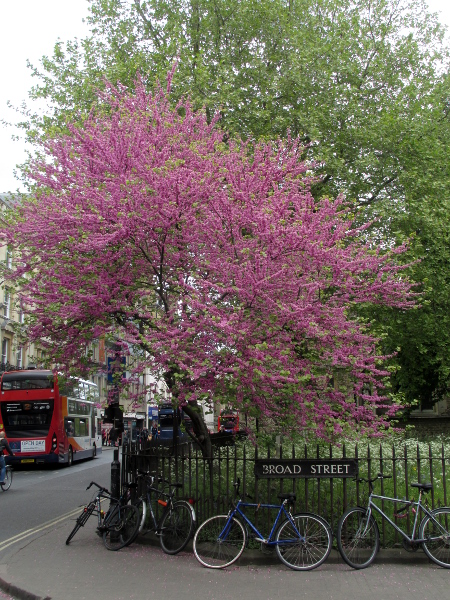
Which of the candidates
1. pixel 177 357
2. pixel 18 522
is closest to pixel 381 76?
pixel 177 357

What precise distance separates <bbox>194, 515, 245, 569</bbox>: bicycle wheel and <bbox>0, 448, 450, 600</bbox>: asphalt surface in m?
0.14

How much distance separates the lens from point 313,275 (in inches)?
393

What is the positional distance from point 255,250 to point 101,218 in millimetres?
2273

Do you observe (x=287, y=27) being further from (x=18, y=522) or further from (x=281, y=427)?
(x=18, y=522)

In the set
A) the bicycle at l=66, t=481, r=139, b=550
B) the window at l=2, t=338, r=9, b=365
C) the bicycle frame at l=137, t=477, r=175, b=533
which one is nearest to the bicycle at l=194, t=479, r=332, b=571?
the bicycle frame at l=137, t=477, r=175, b=533

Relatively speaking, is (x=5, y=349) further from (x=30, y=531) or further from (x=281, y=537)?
(x=281, y=537)

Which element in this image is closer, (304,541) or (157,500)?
(304,541)

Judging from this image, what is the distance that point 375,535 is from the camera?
8.09 meters

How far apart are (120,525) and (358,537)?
353 cm

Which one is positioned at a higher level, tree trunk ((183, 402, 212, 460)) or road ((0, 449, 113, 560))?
tree trunk ((183, 402, 212, 460))

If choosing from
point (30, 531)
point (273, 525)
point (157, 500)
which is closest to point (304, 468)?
point (273, 525)

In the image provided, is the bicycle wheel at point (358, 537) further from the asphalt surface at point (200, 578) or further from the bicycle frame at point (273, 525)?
the bicycle frame at point (273, 525)

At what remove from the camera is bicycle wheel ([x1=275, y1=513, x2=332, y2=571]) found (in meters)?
7.98

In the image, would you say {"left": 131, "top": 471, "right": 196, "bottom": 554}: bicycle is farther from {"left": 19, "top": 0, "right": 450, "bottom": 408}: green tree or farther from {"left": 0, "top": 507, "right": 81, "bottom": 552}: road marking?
{"left": 19, "top": 0, "right": 450, "bottom": 408}: green tree
